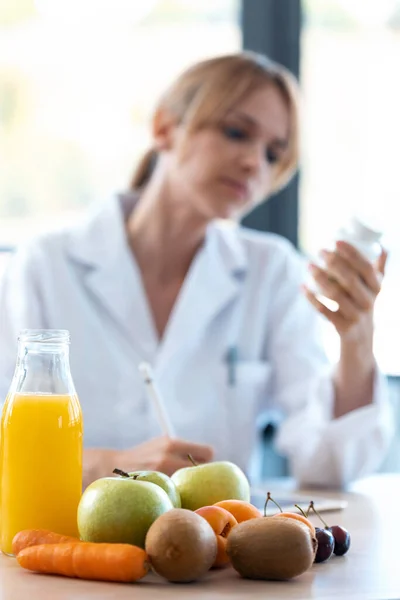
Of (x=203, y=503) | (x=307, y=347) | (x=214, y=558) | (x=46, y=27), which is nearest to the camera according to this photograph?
(x=214, y=558)

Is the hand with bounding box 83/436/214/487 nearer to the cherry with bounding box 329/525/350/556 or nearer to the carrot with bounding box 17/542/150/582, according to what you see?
the cherry with bounding box 329/525/350/556

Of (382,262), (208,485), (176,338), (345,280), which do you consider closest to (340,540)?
(208,485)

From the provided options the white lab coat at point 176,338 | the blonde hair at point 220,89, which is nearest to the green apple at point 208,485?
Result: the white lab coat at point 176,338

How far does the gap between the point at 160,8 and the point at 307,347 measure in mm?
1346

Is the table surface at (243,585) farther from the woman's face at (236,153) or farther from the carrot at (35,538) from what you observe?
the woman's face at (236,153)

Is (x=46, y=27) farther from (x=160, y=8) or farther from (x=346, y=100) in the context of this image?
(x=346, y=100)

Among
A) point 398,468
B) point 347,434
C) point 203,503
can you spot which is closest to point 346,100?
point 398,468

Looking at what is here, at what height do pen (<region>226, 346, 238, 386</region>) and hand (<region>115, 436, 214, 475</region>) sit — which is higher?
hand (<region>115, 436, 214, 475</region>)

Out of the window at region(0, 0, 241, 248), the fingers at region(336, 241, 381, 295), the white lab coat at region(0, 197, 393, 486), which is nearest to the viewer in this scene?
the fingers at region(336, 241, 381, 295)

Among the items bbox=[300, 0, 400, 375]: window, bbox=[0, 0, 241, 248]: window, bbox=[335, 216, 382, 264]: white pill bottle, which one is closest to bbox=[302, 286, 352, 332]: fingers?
bbox=[335, 216, 382, 264]: white pill bottle

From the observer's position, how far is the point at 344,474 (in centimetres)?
200

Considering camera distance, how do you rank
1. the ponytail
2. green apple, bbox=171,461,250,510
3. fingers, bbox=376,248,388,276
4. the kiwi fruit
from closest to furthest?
1. the kiwi fruit
2. green apple, bbox=171,461,250,510
3. fingers, bbox=376,248,388,276
4. the ponytail

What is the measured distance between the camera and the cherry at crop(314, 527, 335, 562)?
109 cm

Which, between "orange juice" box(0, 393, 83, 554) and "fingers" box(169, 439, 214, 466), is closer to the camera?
"orange juice" box(0, 393, 83, 554)
